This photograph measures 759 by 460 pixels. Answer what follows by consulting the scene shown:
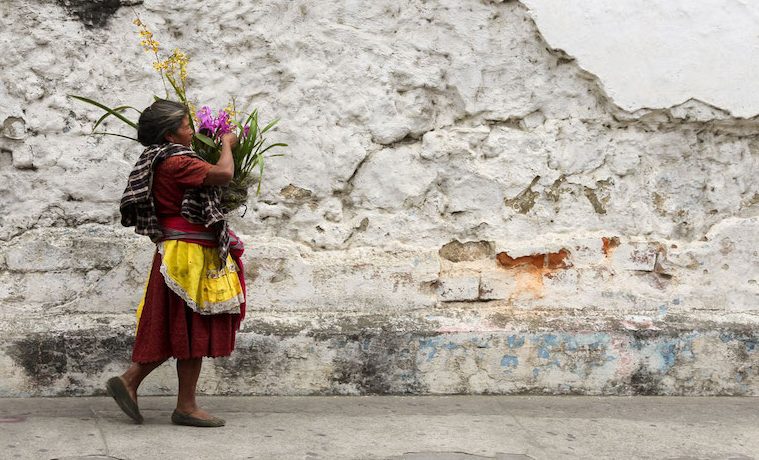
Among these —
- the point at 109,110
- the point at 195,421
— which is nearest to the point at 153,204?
the point at 109,110

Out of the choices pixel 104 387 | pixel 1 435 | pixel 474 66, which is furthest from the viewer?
pixel 474 66

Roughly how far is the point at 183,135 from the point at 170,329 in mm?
790

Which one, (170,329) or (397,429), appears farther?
(397,429)

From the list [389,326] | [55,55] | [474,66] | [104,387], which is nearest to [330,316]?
[389,326]

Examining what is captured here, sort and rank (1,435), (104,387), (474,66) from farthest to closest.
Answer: (474,66), (104,387), (1,435)

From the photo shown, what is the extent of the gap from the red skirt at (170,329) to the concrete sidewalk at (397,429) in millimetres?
340

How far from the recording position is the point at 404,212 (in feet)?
15.8

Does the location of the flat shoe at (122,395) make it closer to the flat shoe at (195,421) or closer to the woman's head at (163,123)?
the flat shoe at (195,421)

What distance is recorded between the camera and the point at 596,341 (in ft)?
15.6

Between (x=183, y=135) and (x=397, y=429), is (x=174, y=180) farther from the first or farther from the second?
(x=397, y=429)

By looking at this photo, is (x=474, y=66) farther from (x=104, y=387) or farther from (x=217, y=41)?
(x=104, y=387)

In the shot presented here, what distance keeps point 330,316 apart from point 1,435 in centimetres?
156

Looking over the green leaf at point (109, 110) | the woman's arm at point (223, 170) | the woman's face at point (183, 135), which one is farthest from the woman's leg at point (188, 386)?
the green leaf at point (109, 110)

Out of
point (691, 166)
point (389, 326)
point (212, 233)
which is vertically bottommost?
point (389, 326)
